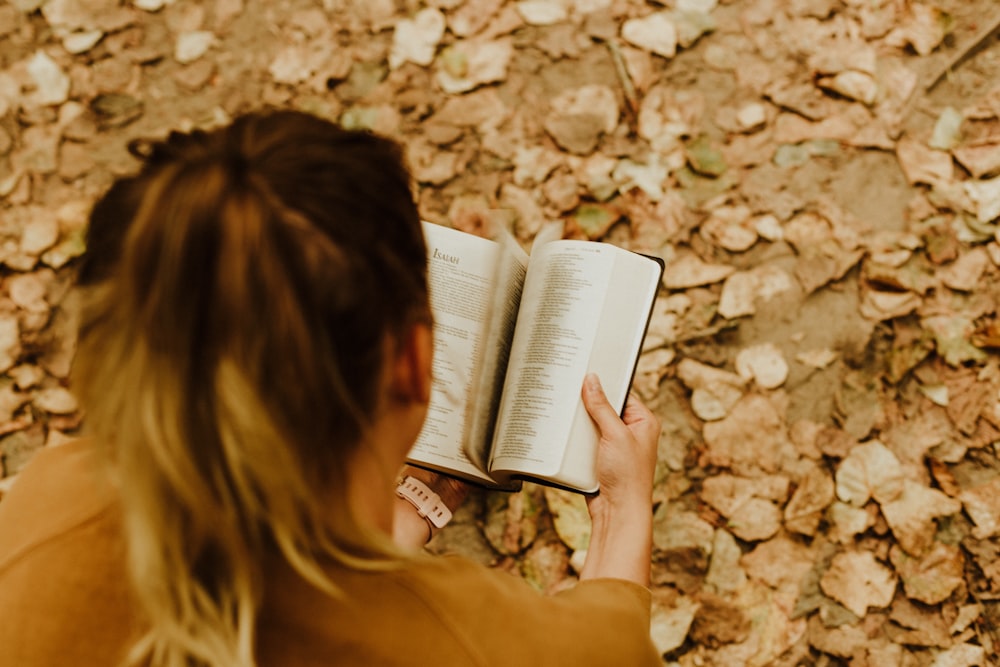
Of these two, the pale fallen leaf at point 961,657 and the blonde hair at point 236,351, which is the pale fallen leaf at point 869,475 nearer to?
the pale fallen leaf at point 961,657

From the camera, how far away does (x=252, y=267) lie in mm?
675

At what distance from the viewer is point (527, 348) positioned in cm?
131

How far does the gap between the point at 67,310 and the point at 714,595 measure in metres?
1.69

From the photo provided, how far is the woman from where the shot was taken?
0.69 meters

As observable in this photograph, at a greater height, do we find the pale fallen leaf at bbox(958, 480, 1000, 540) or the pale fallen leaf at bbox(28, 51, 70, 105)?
the pale fallen leaf at bbox(28, 51, 70, 105)

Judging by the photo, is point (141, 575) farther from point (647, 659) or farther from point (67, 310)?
point (67, 310)

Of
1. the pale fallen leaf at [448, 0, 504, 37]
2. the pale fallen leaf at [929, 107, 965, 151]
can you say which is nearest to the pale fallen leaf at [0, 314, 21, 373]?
the pale fallen leaf at [448, 0, 504, 37]

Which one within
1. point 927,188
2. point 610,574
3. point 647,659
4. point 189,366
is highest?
point 189,366

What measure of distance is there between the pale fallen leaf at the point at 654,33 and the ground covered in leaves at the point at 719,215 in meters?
0.01

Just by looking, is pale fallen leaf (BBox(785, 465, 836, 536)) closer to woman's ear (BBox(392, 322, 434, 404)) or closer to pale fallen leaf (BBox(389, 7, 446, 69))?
woman's ear (BBox(392, 322, 434, 404))

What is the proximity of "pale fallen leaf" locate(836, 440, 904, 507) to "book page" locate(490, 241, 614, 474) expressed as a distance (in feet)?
2.50

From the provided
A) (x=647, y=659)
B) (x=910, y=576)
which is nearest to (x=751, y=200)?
(x=910, y=576)

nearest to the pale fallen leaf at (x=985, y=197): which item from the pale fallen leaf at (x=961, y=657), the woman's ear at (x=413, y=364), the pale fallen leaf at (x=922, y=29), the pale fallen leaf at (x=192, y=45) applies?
the pale fallen leaf at (x=922, y=29)

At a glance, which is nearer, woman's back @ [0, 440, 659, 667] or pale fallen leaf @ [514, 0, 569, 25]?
woman's back @ [0, 440, 659, 667]
